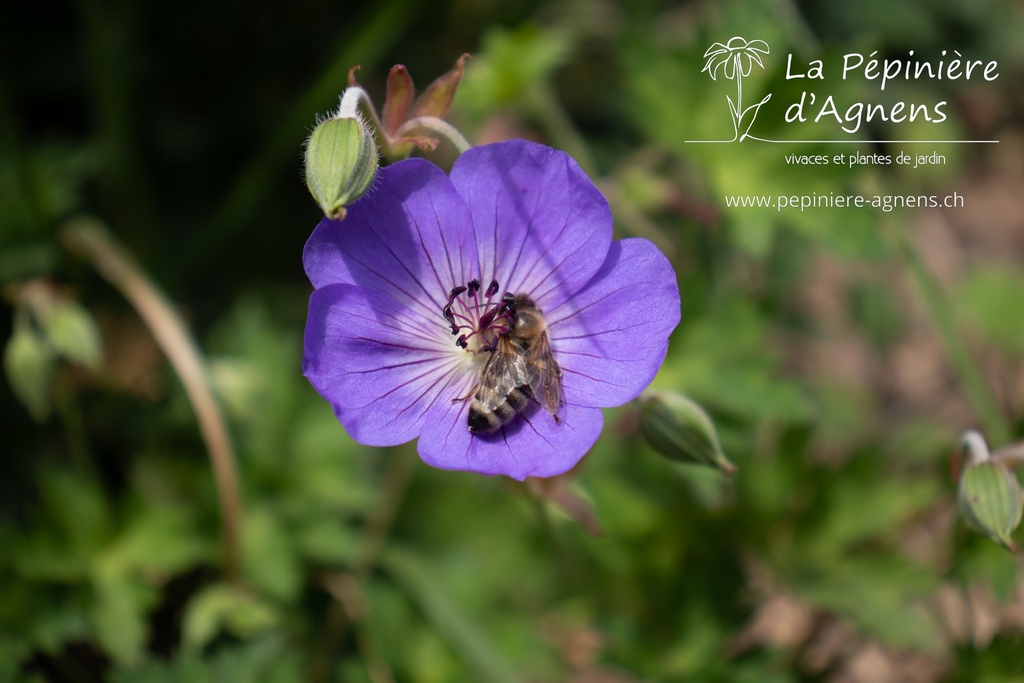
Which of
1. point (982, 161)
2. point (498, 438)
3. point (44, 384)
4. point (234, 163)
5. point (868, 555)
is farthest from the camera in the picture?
point (982, 161)

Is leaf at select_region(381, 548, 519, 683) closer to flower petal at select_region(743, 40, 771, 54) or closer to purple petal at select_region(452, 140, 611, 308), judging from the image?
purple petal at select_region(452, 140, 611, 308)

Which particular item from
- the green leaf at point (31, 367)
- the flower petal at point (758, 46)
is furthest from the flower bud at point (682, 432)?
the green leaf at point (31, 367)

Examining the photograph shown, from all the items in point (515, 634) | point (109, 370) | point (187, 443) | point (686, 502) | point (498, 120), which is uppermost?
point (498, 120)

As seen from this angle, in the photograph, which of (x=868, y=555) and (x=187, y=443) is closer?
(x=868, y=555)

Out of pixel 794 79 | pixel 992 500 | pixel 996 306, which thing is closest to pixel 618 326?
pixel 992 500

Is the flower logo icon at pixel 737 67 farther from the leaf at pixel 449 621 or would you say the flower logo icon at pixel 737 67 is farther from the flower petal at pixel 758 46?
the leaf at pixel 449 621

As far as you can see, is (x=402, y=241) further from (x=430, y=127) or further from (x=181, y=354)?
(x=181, y=354)

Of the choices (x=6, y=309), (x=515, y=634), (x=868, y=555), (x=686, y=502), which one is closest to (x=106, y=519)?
(x=6, y=309)

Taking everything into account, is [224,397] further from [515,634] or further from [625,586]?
[625,586]
